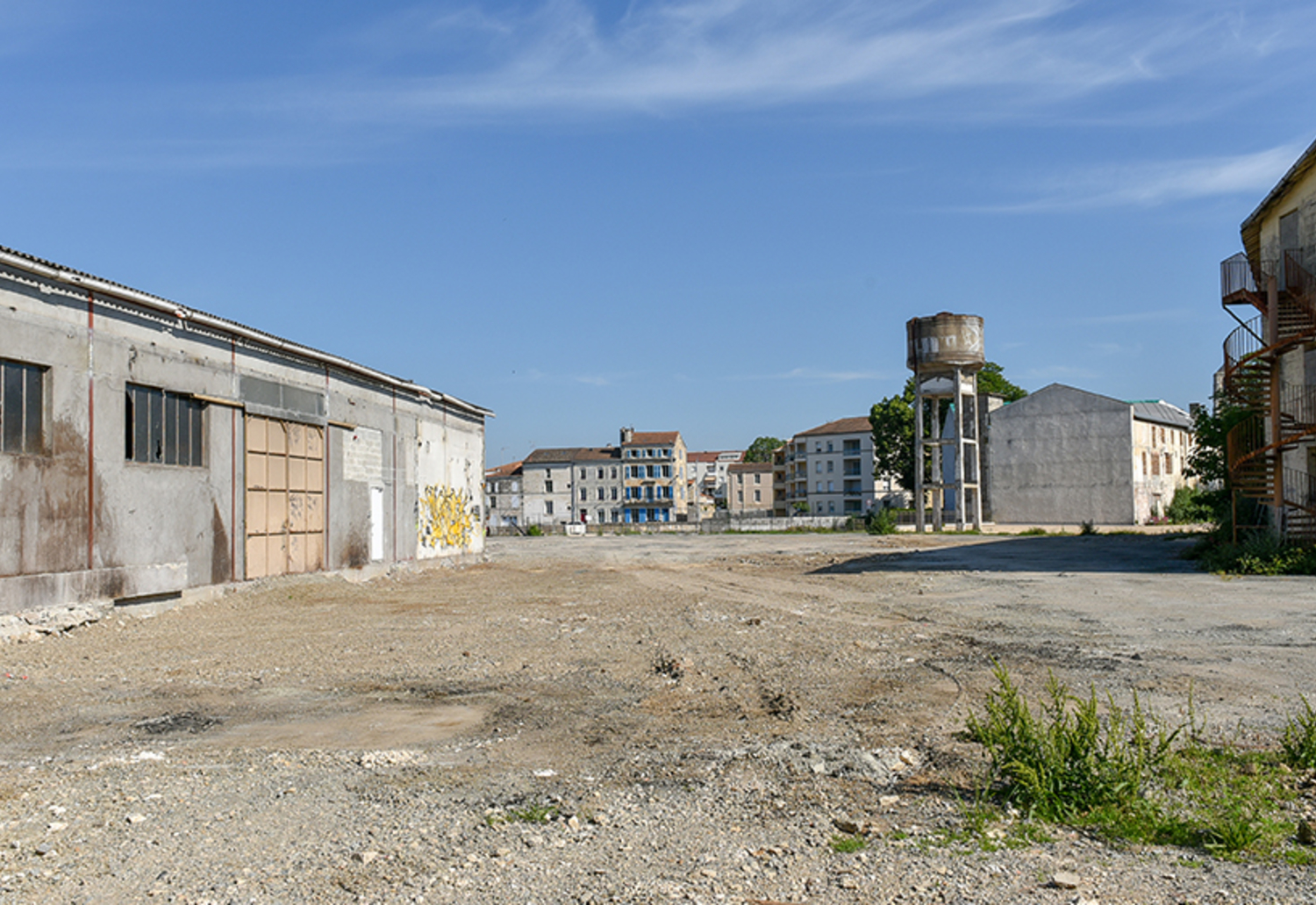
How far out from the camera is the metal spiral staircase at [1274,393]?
23.1 meters

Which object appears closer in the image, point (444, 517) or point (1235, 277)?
point (1235, 277)

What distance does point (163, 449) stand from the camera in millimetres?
15914

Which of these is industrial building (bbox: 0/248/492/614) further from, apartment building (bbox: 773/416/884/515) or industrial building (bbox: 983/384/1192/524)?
apartment building (bbox: 773/416/884/515)

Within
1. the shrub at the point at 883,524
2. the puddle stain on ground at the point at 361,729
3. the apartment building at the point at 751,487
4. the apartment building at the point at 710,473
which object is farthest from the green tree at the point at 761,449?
the puddle stain on ground at the point at 361,729

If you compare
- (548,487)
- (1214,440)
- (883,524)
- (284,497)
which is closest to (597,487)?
(548,487)

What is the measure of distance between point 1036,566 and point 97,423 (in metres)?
20.8

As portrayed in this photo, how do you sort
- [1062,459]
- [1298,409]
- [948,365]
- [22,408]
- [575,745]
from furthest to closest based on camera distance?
1. [1062,459]
2. [948,365]
3. [1298,409]
4. [22,408]
5. [575,745]

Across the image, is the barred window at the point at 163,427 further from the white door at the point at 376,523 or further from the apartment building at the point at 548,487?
the apartment building at the point at 548,487

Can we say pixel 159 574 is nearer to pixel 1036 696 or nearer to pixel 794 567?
pixel 1036 696

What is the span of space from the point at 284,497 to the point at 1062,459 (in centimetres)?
5065

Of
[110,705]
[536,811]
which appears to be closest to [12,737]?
[110,705]

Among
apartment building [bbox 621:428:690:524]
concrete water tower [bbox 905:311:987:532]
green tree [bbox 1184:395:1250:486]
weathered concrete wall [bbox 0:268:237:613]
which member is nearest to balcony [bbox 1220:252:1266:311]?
green tree [bbox 1184:395:1250:486]

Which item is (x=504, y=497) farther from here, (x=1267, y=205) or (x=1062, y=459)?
(x=1267, y=205)

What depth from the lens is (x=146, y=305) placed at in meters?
15.5
